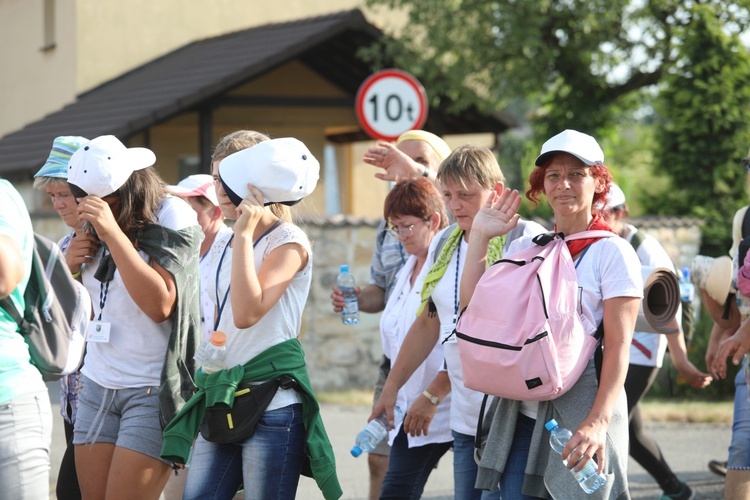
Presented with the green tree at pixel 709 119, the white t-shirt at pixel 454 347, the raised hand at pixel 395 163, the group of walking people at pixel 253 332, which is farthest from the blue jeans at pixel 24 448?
the green tree at pixel 709 119

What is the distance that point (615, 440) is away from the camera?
373 cm

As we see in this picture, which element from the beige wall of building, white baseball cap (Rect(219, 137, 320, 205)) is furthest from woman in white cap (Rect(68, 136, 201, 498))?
the beige wall of building

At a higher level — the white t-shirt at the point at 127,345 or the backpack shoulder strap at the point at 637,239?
the backpack shoulder strap at the point at 637,239

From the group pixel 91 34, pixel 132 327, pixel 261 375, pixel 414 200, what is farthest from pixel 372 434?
pixel 91 34

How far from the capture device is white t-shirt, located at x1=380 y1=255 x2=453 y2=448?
511 centimetres

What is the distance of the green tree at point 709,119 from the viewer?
14.9 m

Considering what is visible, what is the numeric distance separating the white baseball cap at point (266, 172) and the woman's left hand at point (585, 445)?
51.6 inches

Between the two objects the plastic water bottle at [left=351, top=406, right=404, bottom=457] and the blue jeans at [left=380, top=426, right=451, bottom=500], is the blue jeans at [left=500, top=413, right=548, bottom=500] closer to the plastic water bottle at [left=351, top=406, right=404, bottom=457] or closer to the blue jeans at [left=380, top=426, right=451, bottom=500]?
the plastic water bottle at [left=351, top=406, right=404, bottom=457]

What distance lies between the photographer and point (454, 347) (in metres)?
4.71

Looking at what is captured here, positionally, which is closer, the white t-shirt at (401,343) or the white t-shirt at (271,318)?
the white t-shirt at (271,318)

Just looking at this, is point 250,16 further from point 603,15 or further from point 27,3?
point 603,15

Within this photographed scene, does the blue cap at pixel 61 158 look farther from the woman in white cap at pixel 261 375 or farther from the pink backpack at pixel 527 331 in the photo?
the pink backpack at pixel 527 331

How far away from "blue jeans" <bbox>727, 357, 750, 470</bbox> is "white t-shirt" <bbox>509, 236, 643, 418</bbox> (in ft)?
5.54

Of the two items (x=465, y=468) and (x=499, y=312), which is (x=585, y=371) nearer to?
(x=499, y=312)
